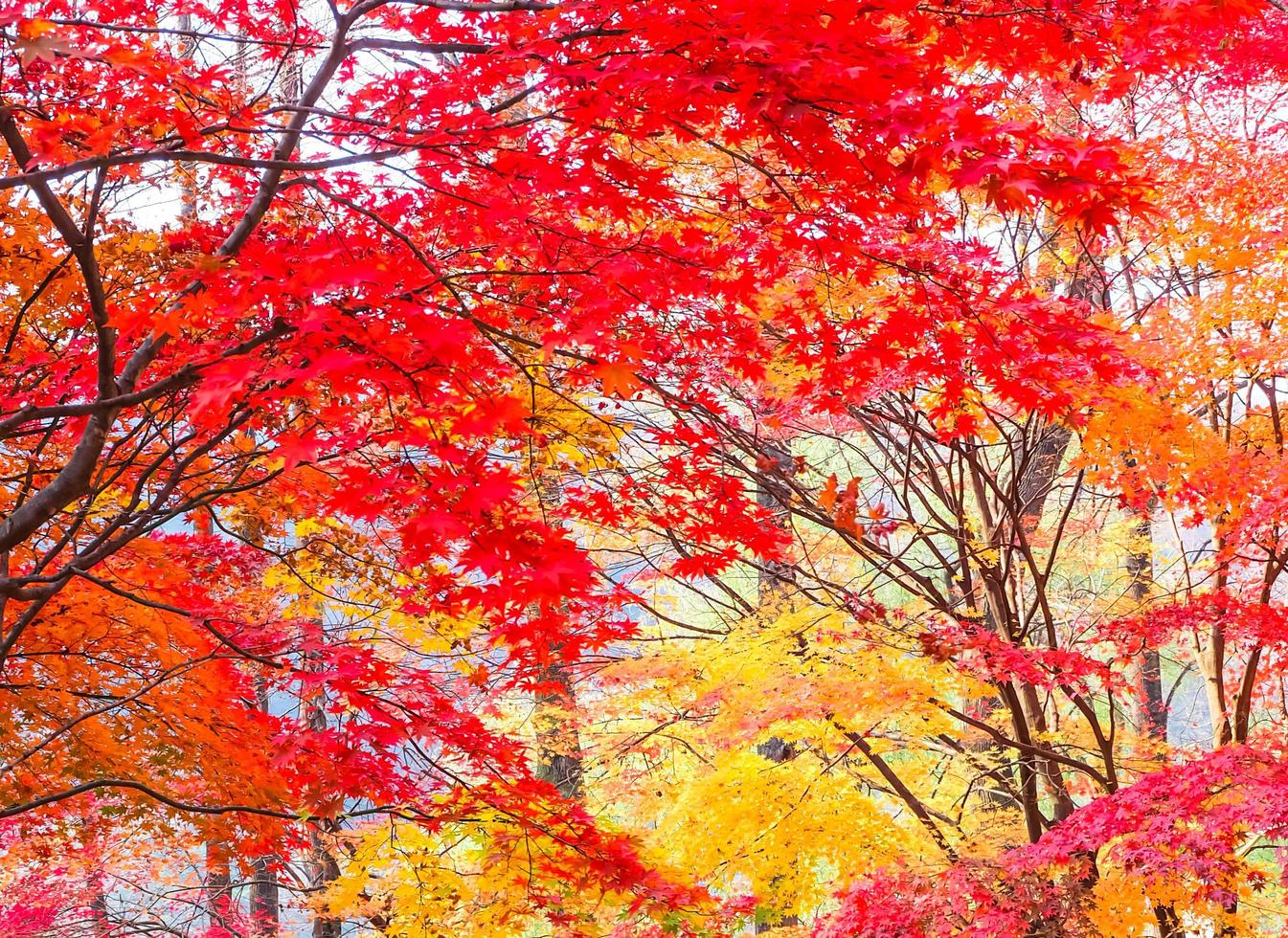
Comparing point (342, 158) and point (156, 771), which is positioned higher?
point (342, 158)

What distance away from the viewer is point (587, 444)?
5.25m

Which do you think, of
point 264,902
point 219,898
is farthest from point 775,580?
point 219,898

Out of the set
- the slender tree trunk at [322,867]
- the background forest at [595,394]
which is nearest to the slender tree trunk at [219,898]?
the background forest at [595,394]

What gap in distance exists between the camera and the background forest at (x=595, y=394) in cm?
269

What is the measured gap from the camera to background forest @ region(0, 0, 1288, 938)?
269cm

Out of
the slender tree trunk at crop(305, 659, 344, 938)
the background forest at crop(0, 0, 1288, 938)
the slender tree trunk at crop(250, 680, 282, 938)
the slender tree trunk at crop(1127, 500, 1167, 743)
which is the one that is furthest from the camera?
the slender tree trunk at crop(1127, 500, 1167, 743)

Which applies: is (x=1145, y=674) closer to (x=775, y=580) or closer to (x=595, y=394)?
(x=775, y=580)

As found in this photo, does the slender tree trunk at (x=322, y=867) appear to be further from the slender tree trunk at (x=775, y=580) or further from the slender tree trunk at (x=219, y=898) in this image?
the slender tree trunk at (x=775, y=580)

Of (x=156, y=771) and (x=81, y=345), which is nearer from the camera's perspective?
(x=81, y=345)

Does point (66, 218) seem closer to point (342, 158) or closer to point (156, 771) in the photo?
point (342, 158)

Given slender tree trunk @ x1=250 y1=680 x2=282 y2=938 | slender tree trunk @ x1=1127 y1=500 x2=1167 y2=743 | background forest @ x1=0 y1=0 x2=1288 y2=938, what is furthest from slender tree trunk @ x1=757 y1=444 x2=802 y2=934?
slender tree trunk @ x1=250 y1=680 x2=282 y2=938

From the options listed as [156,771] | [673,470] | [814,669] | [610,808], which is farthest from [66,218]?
[610,808]

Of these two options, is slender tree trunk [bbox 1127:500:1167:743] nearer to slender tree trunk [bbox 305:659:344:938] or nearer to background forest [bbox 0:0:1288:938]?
background forest [bbox 0:0:1288:938]

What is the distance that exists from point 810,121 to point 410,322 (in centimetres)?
120
